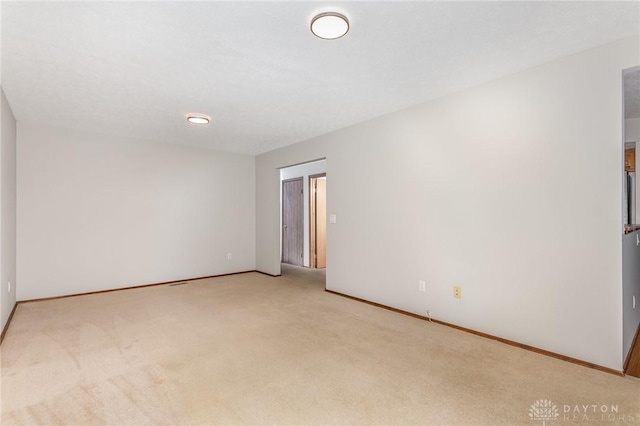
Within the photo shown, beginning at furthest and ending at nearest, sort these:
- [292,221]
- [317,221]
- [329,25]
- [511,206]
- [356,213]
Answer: [292,221], [317,221], [356,213], [511,206], [329,25]

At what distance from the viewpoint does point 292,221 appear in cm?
741

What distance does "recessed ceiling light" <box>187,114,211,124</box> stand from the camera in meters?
3.79

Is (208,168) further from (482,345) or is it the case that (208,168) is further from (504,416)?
(504,416)

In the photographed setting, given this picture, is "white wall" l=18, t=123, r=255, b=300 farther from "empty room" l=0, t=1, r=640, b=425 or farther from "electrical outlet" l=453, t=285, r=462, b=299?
"electrical outlet" l=453, t=285, r=462, b=299

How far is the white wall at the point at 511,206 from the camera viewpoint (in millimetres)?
2277

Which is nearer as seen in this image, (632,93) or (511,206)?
(511,206)

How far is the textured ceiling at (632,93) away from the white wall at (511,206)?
2.09 feet

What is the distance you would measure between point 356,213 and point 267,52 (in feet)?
7.84

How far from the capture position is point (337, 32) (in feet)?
6.75

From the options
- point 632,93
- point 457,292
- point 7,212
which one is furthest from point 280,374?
point 632,93

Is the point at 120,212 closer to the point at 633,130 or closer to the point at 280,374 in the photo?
the point at 280,374

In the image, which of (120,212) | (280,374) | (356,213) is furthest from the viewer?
(120,212)

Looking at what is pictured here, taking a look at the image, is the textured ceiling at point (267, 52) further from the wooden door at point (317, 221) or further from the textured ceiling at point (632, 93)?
the wooden door at point (317, 221)

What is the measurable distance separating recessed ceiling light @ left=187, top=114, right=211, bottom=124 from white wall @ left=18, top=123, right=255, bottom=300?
158cm
